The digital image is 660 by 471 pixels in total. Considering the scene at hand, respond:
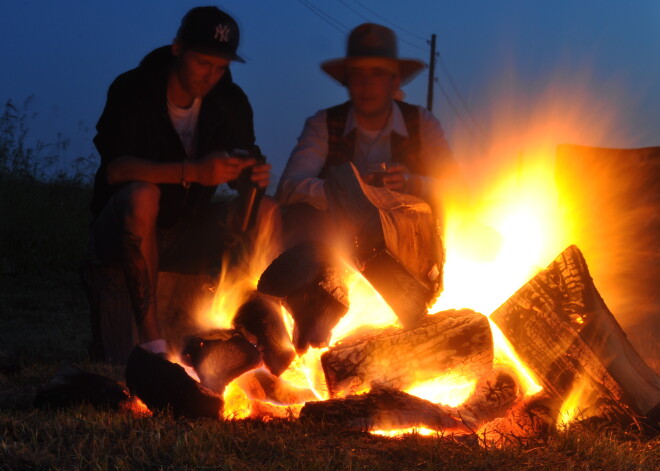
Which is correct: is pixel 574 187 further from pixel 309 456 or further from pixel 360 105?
pixel 309 456

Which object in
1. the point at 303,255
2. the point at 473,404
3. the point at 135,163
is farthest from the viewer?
the point at 135,163

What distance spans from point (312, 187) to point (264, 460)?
7.06 ft

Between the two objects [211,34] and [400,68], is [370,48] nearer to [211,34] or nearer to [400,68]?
[400,68]

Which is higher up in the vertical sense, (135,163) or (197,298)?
(135,163)

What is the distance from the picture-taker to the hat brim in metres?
4.65

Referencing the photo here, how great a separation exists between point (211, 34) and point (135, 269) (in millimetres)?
1337

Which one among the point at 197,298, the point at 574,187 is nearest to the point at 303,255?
the point at 197,298

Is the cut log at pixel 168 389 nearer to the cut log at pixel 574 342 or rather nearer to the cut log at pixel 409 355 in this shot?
the cut log at pixel 409 355

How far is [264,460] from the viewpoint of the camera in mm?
2361

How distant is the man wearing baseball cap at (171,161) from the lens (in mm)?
3854

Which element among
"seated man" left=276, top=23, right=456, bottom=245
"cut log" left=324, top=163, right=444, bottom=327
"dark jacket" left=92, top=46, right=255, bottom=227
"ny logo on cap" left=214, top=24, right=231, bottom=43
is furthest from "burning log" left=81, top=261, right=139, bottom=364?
"cut log" left=324, top=163, right=444, bottom=327

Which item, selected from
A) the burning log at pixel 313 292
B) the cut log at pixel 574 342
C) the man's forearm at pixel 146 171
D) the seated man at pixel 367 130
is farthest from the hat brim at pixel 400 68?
the cut log at pixel 574 342

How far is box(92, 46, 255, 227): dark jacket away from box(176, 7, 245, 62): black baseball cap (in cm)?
34

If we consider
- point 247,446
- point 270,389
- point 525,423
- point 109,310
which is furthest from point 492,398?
point 109,310
